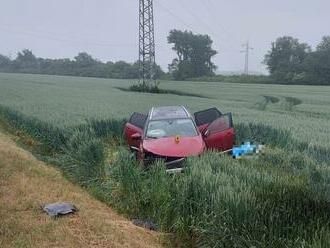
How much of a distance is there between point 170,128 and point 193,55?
7817 cm

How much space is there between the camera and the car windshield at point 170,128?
477 inches

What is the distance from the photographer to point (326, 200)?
666 centimetres

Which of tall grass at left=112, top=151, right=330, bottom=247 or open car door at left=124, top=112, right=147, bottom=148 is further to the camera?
open car door at left=124, top=112, right=147, bottom=148

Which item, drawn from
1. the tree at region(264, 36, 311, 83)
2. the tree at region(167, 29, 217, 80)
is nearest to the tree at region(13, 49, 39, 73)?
the tree at region(167, 29, 217, 80)

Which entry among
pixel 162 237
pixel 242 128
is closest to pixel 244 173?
pixel 162 237

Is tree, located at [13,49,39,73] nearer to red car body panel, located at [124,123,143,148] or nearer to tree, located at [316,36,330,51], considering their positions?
tree, located at [316,36,330,51]

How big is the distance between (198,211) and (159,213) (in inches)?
37.6

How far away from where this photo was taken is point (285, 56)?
81312 mm

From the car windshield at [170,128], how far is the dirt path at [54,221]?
2.51m

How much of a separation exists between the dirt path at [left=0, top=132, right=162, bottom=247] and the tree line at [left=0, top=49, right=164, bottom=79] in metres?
75.9

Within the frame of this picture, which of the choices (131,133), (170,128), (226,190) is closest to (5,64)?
(131,133)

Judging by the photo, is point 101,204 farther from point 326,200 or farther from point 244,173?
point 326,200

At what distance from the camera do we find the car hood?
11.1 meters

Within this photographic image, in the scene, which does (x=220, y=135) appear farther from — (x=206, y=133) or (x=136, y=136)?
(x=136, y=136)
